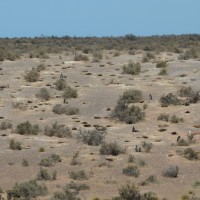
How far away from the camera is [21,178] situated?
14031mm

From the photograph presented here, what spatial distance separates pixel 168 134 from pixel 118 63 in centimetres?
1814

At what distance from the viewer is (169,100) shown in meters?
23.1

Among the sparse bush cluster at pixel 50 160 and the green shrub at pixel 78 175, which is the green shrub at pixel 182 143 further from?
the green shrub at pixel 78 175

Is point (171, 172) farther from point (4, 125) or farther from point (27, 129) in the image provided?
point (4, 125)

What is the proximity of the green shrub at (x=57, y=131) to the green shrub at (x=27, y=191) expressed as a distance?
5813mm

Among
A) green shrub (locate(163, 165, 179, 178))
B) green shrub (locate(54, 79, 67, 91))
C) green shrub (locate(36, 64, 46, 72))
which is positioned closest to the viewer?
green shrub (locate(163, 165, 179, 178))

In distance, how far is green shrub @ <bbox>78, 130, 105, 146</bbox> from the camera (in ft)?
57.6

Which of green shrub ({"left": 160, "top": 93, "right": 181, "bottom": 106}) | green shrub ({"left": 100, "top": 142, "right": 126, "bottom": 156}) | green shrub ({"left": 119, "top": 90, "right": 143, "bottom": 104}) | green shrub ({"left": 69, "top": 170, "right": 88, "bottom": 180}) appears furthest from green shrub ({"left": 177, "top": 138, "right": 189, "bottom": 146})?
green shrub ({"left": 119, "top": 90, "right": 143, "bottom": 104})

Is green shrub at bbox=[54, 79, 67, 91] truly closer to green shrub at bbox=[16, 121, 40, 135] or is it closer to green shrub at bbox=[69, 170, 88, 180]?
green shrub at bbox=[16, 121, 40, 135]

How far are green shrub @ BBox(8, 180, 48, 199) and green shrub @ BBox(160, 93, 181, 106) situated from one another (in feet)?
36.6

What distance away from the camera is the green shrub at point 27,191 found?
12.4 meters

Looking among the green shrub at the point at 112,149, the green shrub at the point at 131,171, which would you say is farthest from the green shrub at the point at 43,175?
the green shrub at the point at 112,149

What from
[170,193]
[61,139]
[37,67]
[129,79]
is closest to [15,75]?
[37,67]

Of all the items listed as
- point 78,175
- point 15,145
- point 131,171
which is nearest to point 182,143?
point 131,171
